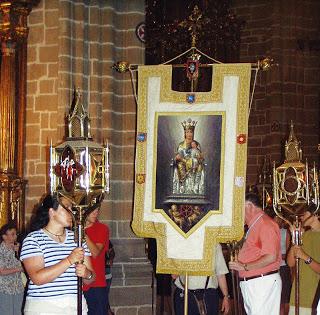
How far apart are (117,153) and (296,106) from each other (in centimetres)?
657

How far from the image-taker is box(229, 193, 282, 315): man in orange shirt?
7410 millimetres

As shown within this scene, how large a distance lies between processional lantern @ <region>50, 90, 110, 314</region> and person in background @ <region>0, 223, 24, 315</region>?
2.13m

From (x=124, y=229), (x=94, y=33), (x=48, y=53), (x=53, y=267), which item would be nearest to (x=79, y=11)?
(x=94, y=33)

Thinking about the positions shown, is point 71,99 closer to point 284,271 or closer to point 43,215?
point 284,271

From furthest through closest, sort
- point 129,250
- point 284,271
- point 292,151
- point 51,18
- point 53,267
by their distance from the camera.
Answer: point 284,271 < point 51,18 < point 129,250 < point 292,151 < point 53,267

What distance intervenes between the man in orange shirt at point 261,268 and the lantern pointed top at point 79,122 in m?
1.87

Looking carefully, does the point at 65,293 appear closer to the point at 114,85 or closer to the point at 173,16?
the point at 114,85

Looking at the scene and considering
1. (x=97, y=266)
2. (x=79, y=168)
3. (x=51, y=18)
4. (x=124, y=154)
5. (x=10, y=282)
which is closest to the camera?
(x=79, y=168)

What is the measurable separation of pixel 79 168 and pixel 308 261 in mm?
2352

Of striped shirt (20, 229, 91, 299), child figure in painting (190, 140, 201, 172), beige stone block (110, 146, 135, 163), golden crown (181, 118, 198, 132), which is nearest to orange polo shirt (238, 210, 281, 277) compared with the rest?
child figure in painting (190, 140, 201, 172)

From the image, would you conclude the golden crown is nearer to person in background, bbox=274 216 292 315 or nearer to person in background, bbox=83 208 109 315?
person in background, bbox=83 208 109 315

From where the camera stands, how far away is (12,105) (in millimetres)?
10180

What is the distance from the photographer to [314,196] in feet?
25.3

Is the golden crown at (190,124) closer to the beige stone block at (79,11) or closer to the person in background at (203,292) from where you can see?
the person in background at (203,292)
